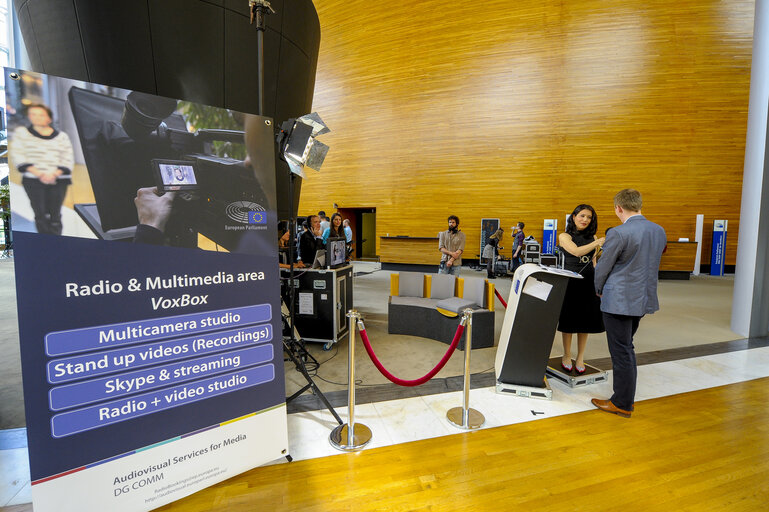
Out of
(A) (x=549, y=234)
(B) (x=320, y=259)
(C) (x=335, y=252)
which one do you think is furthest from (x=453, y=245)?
(A) (x=549, y=234)

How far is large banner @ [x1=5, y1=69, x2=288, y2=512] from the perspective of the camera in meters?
1.39

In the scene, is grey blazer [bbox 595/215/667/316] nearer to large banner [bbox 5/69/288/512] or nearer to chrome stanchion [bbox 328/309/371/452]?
chrome stanchion [bbox 328/309/371/452]

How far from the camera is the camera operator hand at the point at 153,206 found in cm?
157

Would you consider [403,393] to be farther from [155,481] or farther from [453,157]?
[453,157]

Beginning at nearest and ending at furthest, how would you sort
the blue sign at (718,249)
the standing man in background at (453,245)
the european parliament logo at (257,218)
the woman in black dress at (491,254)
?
the european parliament logo at (257,218)
the standing man in background at (453,245)
the woman in black dress at (491,254)
the blue sign at (718,249)

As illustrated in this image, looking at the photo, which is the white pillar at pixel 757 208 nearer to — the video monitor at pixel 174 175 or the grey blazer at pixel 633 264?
the grey blazer at pixel 633 264

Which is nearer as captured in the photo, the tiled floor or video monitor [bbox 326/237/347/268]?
the tiled floor

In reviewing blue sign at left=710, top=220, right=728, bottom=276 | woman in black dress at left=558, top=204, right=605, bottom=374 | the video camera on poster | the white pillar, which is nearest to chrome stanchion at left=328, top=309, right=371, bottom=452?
the video camera on poster

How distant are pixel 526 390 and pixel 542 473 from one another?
0.93m

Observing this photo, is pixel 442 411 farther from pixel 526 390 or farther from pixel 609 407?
pixel 609 407

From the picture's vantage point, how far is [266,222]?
6.36 ft

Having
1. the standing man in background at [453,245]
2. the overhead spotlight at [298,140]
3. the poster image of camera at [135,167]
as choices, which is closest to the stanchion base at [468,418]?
the poster image of camera at [135,167]

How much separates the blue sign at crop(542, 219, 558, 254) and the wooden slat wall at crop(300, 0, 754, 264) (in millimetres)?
191

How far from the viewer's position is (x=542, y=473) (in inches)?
77.0
